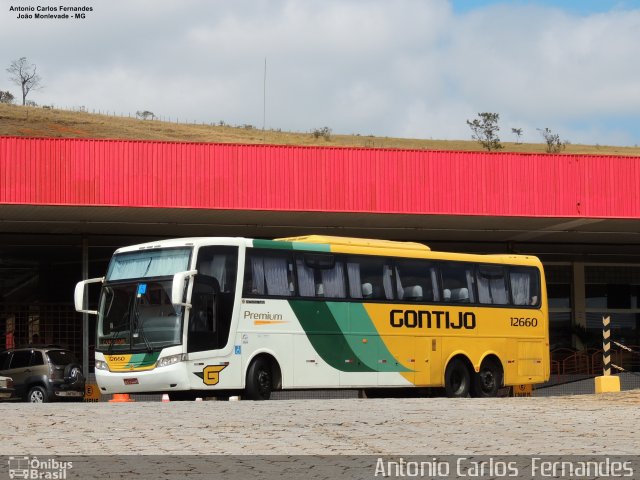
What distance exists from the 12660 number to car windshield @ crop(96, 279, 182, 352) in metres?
9.19

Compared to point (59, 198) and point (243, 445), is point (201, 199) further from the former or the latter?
point (243, 445)

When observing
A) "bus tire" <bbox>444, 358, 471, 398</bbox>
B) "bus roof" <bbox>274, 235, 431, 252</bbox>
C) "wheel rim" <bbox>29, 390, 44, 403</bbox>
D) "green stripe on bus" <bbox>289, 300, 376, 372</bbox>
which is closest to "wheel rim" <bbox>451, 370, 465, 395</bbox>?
"bus tire" <bbox>444, 358, 471, 398</bbox>

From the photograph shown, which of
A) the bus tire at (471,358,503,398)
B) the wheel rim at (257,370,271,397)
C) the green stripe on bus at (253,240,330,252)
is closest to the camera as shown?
the wheel rim at (257,370,271,397)

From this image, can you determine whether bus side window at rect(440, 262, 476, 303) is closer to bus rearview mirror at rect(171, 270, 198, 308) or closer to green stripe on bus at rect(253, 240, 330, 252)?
green stripe on bus at rect(253, 240, 330, 252)

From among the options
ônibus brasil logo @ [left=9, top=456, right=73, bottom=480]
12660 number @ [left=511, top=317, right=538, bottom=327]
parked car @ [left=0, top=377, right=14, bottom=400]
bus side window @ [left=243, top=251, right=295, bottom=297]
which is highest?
bus side window @ [left=243, top=251, right=295, bottom=297]

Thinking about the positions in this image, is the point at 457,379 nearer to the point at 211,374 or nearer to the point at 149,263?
the point at 211,374

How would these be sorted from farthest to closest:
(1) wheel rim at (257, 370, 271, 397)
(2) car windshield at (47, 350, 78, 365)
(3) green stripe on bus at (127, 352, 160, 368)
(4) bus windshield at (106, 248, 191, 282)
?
1. (2) car windshield at (47, 350, 78, 365)
2. (1) wheel rim at (257, 370, 271, 397)
3. (4) bus windshield at (106, 248, 191, 282)
4. (3) green stripe on bus at (127, 352, 160, 368)

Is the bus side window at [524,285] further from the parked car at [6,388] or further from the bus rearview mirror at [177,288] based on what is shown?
the parked car at [6,388]

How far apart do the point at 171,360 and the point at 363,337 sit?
4.69 metres

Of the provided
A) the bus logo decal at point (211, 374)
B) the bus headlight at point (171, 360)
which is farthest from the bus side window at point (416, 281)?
the bus headlight at point (171, 360)

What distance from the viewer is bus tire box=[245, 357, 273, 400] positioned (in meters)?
21.5

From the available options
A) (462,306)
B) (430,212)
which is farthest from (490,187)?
(462,306)

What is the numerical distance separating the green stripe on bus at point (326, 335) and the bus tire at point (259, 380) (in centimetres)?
121

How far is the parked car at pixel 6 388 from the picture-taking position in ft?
91.4
